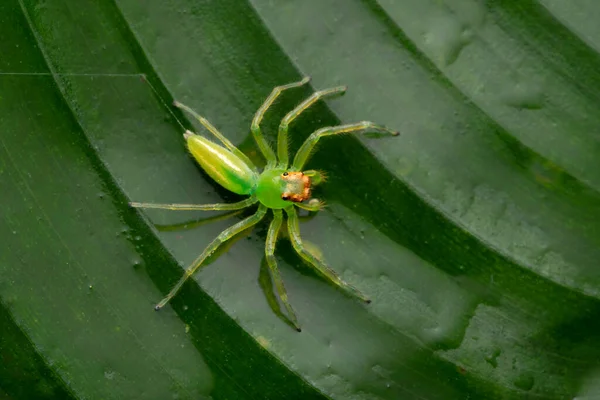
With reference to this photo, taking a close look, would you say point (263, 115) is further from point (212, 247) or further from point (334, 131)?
point (212, 247)

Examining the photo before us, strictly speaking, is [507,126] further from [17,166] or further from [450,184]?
[17,166]

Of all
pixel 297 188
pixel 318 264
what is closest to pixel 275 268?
pixel 318 264

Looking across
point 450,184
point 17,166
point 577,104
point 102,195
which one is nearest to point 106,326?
point 102,195

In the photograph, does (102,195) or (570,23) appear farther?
(102,195)

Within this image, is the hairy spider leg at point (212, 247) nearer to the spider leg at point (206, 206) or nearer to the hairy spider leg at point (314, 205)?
the spider leg at point (206, 206)

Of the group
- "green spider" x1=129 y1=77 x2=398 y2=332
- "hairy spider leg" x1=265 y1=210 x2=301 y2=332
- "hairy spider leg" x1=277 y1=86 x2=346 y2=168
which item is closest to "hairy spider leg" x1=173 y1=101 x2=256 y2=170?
"green spider" x1=129 y1=77 x2=398 y2=332

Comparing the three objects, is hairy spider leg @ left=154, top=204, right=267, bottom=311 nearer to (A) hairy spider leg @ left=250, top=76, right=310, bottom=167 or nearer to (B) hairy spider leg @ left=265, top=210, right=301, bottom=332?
(B) hairy spider leg @ left=265, top=210, right=301, bottom=332
